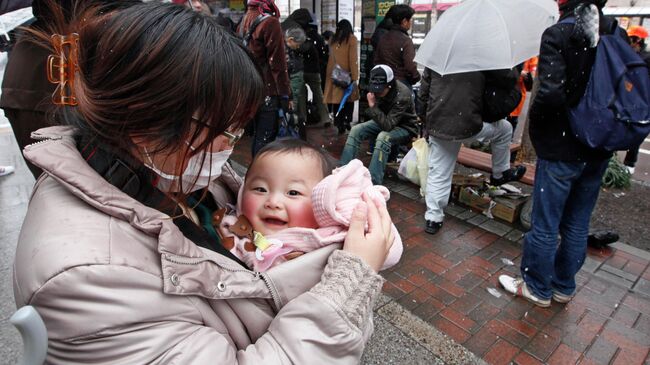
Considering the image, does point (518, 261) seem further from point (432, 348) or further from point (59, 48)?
point (59, 48)

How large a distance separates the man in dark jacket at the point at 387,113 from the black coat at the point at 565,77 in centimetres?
243

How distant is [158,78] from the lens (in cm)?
85

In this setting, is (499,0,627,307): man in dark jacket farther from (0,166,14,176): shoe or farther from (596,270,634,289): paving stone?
(0,166,14,176): shoe

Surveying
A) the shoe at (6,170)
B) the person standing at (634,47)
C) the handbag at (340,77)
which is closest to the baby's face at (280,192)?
the shoe at (6,170)

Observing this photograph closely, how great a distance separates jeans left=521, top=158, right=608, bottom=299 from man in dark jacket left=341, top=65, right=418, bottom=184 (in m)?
2.26

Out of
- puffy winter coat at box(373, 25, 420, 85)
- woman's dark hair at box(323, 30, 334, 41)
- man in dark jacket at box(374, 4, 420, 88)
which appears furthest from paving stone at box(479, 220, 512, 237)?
woman's dark hair at box(323, 30, 334, 41)

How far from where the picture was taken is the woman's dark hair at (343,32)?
23.8 feet

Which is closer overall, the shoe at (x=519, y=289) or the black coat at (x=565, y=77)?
the black coat at (x=565, y=77)

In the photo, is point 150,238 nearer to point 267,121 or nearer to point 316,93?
point 267,121

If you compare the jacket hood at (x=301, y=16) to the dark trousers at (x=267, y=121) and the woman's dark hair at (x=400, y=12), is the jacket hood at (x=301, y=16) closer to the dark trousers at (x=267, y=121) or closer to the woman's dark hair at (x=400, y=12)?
the woman's dark hair at (x=400, y=12)

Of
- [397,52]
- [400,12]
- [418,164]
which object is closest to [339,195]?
[418,164]

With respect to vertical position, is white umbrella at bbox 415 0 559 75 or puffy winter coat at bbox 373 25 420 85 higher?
white umbrella at bbox 415 0 559 75

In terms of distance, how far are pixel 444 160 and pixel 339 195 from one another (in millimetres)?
2876

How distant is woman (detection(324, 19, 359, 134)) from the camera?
7.27m
